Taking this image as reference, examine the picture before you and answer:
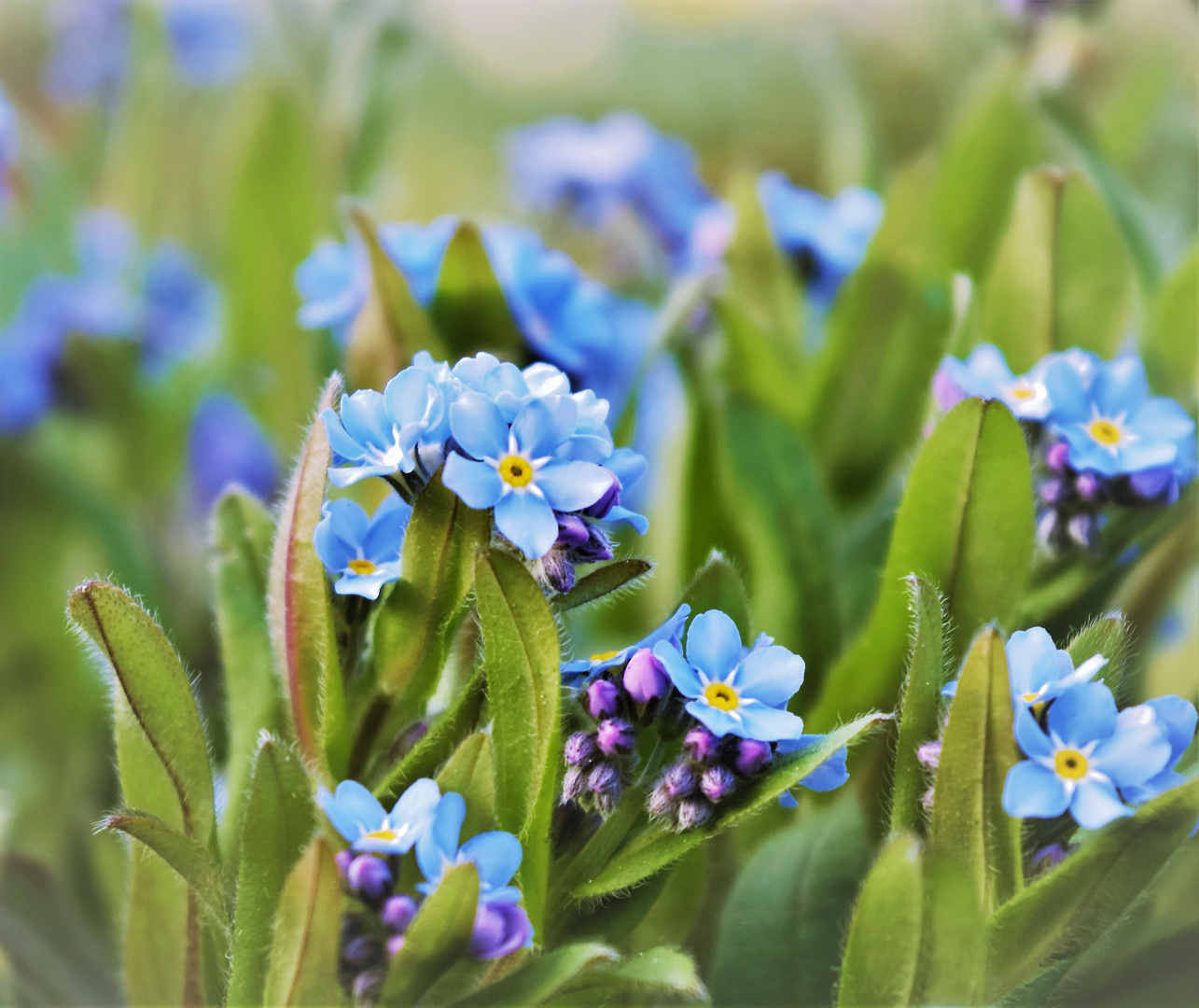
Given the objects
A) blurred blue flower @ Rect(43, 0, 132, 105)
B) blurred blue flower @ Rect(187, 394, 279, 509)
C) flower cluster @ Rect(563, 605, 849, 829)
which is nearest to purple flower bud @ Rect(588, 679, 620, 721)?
flower cluster @ Rect(563, 605, 849, 829)

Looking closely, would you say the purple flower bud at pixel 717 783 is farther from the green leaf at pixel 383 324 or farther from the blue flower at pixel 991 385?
the green leaf at pixel 383 324

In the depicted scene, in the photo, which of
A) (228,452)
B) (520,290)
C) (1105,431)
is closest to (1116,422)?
(1105,431)

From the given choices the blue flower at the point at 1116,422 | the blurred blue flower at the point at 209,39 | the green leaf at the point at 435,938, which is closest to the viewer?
the green leaf at the point at 435,938

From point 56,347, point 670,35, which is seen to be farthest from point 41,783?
point 670,35

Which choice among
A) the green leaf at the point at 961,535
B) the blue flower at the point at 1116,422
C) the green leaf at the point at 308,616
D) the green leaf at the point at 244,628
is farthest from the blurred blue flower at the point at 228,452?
the blue flower at the point at 1116,422

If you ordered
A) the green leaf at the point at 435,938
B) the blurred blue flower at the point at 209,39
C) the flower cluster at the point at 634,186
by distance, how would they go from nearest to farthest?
the green leaf at the point at 435,938
the flower cluster at the point at 634,186
the blurred blue flower at the point at 209,39

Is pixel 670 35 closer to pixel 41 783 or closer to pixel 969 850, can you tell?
pixel 41 783

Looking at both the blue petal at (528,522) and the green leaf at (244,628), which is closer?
the blue petal at (528,522)
